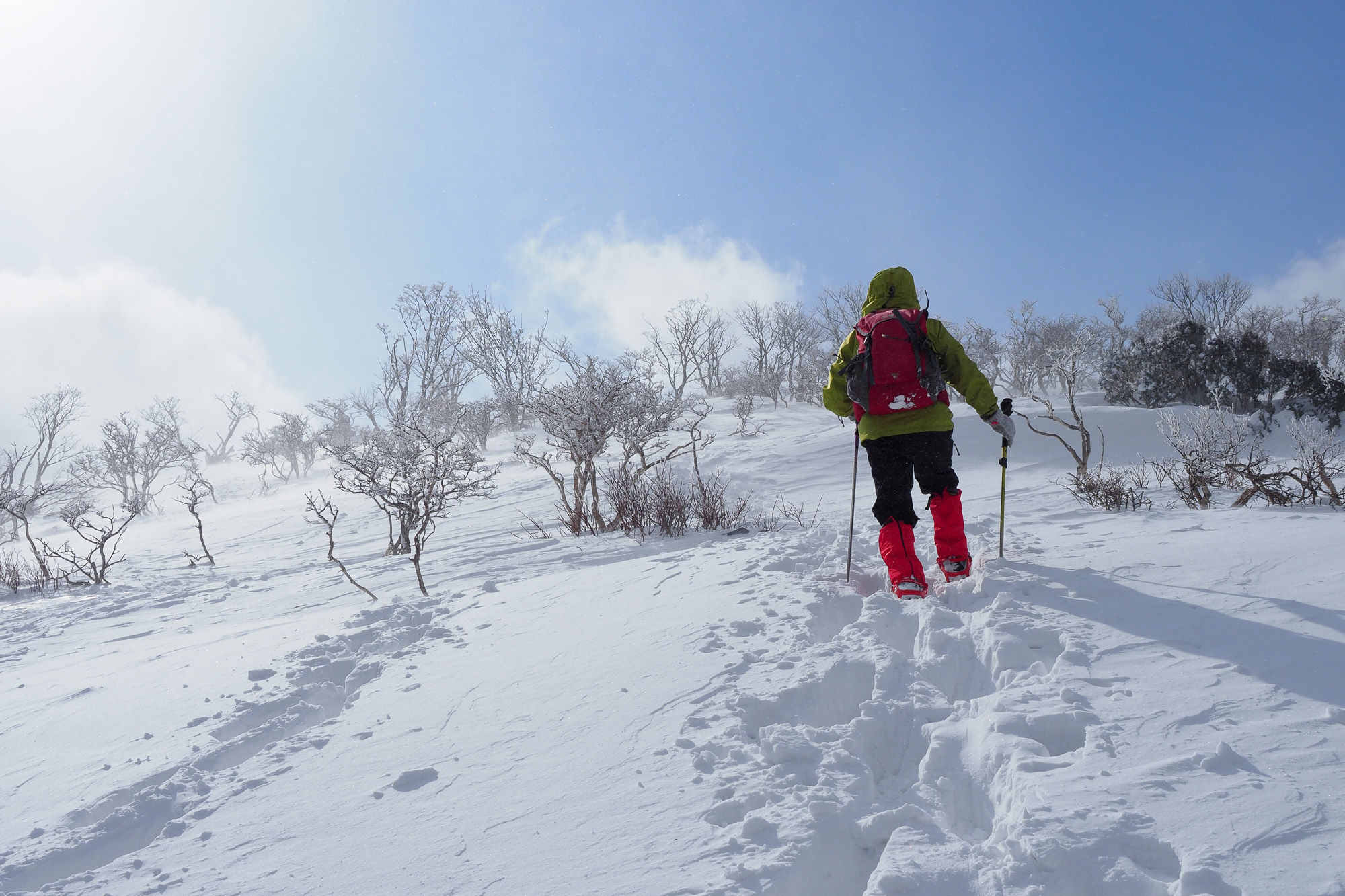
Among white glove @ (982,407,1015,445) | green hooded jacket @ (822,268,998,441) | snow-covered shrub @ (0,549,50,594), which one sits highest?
green hooded jacket @ (822,268,998,441)

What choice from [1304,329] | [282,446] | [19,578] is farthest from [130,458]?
[1304,329]

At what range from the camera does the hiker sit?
117 inches

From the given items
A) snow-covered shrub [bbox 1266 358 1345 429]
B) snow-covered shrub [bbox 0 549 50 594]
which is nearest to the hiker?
snow-covered shrub [bbox 0 549 50 594]

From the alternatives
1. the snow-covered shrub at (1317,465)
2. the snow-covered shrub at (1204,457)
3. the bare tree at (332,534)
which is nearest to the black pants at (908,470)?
the snow-covered shrub at (1204,457)

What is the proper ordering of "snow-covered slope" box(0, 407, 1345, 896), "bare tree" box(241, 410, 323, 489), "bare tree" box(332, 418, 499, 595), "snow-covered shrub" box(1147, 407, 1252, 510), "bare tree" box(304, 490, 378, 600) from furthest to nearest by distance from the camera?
"bare tree" box(241, 410, 323, 489) < "bare tree" box(332, 418, 499, 595) < "snow-covered shrub" box(1147, 407, 1252, 510) < "bare tree" box(304, 490, 378, 600) < "snow-covered slope" box(0, 407, 1345, 896)

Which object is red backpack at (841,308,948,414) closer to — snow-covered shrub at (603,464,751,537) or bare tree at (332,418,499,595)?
snow-covered shrub at (603,464,751,537)

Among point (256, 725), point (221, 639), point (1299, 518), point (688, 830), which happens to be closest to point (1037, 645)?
point (688, 830)

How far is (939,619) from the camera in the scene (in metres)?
2.39

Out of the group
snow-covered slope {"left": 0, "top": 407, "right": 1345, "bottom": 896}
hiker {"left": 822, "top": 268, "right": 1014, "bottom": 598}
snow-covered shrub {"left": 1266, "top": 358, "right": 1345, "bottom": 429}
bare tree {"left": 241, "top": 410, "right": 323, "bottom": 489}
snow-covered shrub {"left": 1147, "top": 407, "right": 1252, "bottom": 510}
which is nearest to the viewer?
snow-covered slope {"left": 0, "top": 407, "right": 1345, "bottom": 896}

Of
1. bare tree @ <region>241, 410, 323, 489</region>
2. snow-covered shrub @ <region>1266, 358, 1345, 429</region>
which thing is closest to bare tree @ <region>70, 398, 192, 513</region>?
bare tree @ <region>241, 410, 323, 489</region>

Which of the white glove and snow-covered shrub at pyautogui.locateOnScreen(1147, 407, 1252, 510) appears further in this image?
snow-covered shrub at pyautogui.locateOnScreen(1147, 407, 1252, 510)

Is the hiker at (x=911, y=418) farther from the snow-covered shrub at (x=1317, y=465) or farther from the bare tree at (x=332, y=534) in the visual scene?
the bare tree at (x=332, y=534)

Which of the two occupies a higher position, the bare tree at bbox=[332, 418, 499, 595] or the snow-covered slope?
the bare tree at bbox=[332, 418, 499, 595]

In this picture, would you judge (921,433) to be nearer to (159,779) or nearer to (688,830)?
(688,830)
